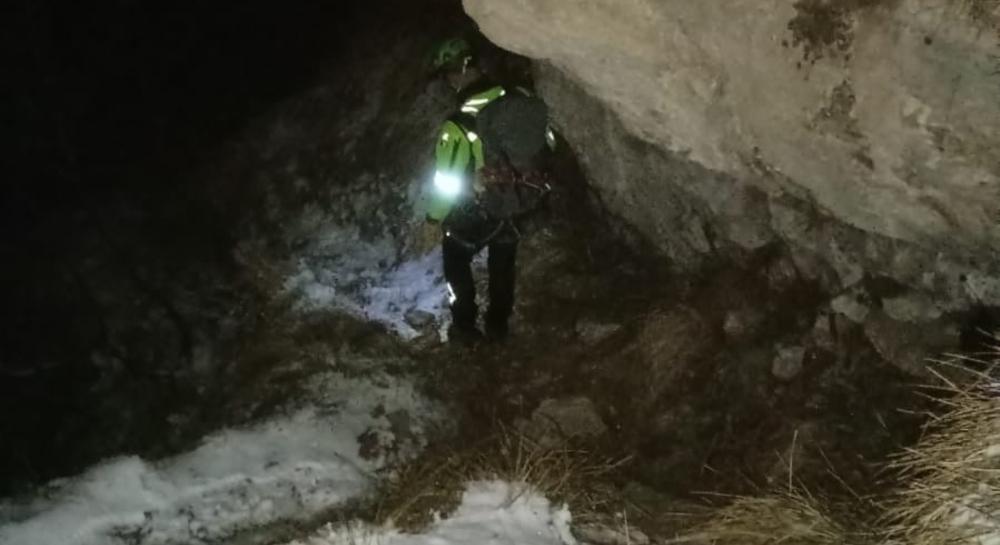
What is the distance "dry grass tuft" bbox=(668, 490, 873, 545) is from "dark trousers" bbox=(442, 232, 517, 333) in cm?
206

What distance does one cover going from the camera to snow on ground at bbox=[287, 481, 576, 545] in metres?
4.26

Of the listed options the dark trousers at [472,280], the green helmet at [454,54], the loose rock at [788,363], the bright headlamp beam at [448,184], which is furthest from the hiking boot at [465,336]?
the loose rock at [788,363]

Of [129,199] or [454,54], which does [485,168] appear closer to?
[454,54]

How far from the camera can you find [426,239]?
22.7ft

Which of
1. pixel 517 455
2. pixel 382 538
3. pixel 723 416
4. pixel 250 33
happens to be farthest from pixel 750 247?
pixel 250 33

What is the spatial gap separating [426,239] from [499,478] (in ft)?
8.80

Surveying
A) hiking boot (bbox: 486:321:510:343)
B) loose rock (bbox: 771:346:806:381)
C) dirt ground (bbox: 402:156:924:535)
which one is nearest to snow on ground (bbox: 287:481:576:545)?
dirt ground (bbox: 402:156:924:535)

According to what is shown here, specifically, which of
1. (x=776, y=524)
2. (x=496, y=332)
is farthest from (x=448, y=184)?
(x=776, y=524)

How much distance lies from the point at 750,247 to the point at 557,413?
1445 mm

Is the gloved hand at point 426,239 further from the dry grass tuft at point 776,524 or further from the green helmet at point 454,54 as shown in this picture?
the dry grass tuft at point 776,524

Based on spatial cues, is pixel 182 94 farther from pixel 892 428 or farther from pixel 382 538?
pixel 892 428

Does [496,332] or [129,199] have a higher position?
[496,332]

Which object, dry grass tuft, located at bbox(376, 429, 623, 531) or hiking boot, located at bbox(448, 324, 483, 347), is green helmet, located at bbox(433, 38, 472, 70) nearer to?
hiking boot, located at bbox(448, 324, 483, 347)

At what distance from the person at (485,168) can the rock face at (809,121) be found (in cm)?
39
